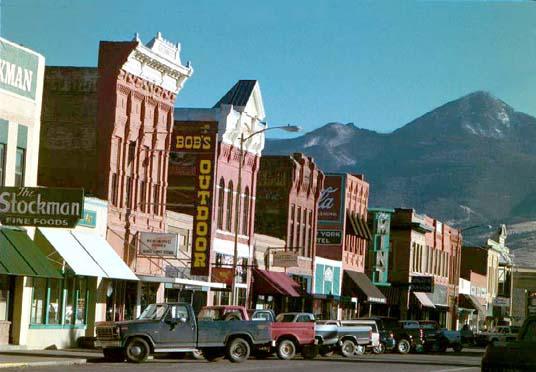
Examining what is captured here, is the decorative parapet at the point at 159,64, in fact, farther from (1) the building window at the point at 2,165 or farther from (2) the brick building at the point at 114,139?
(1) the building window at the point at 2,165

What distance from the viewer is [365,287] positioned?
78062 mm

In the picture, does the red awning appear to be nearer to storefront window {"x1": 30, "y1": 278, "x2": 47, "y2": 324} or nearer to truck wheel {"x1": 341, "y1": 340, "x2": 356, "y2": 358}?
truck wheel {"x1": 341, "y1": 340, "x2": 356, "y2": 358}

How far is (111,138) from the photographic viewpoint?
4691 cm

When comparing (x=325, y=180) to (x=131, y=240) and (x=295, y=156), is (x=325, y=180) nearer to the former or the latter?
(x=295, y=156)

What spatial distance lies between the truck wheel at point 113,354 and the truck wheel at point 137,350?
39cm

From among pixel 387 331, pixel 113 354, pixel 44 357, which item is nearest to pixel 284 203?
pixel 387 331

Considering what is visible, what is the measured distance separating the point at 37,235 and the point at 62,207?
4693 mm

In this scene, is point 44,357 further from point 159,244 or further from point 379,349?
point 379,349

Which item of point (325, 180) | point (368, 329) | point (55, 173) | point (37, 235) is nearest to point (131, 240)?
point (55, 173)

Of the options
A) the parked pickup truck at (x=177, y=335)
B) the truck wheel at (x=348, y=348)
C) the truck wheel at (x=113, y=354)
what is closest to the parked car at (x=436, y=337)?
the truck wheel at (x=348, y=348)

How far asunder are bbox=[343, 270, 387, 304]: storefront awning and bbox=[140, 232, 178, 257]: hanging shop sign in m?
29.8

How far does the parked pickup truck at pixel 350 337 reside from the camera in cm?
4856

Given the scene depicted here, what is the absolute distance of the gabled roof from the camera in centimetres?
6228

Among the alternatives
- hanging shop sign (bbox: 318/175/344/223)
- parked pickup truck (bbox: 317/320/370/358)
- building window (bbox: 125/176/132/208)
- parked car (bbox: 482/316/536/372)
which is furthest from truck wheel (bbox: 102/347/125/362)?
hanging shop sign (bbox: 318/175/344/223)
